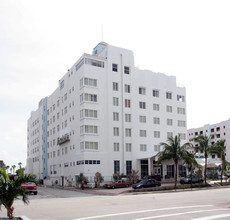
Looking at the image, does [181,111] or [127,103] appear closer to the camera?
[127,103]

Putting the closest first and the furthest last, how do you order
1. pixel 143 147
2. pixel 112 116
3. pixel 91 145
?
pixel 91 145 < pixel 112 116 < pixel 143 147

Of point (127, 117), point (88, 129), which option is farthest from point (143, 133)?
point (88, 129)

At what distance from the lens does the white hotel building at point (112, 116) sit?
54.9 meters

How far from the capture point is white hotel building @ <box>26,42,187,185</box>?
54.9m

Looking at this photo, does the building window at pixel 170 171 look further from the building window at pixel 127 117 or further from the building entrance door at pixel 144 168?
the building window at pixel 127 117

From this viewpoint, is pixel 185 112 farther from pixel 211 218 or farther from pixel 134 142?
pixel 211 218

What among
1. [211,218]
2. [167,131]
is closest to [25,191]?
[211,218]

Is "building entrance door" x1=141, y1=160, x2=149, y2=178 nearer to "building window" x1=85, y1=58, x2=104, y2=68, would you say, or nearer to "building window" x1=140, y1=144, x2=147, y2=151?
"building window" x1=140, y1=144, x2=147, y2=151

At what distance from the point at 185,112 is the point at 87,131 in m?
24.4

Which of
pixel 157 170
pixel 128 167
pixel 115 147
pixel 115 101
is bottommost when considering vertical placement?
pixel 157 170

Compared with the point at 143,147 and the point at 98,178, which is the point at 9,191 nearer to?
the point at 98,178

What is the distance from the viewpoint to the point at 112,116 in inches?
2240

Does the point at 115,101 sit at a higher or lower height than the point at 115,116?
higher

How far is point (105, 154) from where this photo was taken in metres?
55.2
